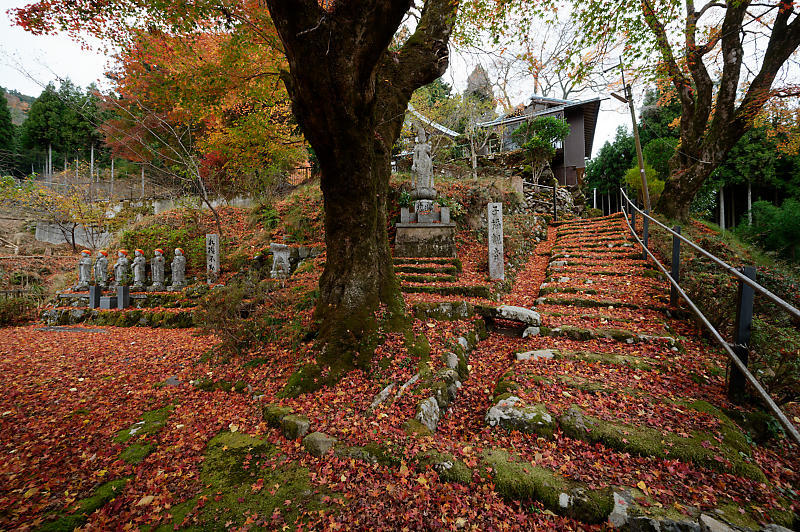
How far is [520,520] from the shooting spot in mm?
1940

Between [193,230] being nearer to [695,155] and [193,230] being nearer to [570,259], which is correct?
[570,259]

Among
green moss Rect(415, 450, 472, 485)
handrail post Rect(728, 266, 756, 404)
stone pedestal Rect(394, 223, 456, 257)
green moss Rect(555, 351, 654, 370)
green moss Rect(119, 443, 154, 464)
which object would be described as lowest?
green moss Rect(119, 443, 154, 464)

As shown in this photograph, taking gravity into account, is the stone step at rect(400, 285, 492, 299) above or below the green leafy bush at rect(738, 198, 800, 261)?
below

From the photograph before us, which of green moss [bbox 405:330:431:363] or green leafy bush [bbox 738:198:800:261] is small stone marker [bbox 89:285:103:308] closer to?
green moss [bbox 405:330:431:363]

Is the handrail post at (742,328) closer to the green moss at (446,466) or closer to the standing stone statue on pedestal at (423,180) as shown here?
the green moss at (446,466)

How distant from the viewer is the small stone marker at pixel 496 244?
23.9 feet

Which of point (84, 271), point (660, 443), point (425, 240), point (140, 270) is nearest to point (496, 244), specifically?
point (425, 240)

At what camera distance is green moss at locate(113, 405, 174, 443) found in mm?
2965

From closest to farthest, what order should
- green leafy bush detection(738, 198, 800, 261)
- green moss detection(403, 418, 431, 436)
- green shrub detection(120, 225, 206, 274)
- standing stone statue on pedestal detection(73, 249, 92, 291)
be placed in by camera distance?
green moss detection(403, 418, 431, 436)
standing stone statue on pedestal detection(73, 249, 92, 291)
green shrub detection(120, 225, 206, 274)
green leafy bush detection(738, 198, 800, 261)

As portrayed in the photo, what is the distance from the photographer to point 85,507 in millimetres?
2049

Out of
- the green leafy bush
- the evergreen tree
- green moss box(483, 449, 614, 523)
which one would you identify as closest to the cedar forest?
green moss box(483, 449, 614, 523)

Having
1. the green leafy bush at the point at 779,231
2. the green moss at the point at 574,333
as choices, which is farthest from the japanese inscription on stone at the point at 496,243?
the green leafy bush at the point at 779,231

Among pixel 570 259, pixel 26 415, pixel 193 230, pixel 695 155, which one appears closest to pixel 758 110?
pixel 695 155

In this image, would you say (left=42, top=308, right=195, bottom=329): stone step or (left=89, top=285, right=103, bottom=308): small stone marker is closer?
(left=42, top=308, right=195, bottom=329): stone step
